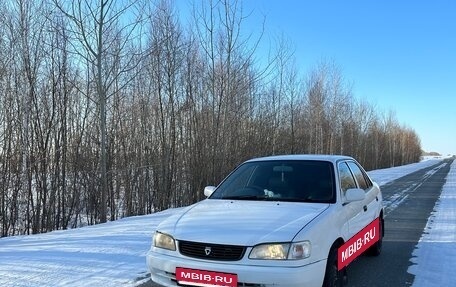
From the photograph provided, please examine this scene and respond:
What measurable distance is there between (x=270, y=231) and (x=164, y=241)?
99 cm

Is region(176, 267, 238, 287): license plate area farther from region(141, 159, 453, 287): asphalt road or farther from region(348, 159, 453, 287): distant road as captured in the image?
region(348, 159, 453, 287): distant road

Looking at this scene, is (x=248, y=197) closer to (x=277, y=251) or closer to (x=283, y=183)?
(x=283, y=183)

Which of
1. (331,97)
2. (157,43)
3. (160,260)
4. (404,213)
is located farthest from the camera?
(331,97)

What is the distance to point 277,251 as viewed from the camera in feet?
12.5

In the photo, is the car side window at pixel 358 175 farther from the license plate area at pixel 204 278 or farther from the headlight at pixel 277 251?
the license plate area at pixel 204 278

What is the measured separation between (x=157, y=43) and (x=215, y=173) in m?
4.84

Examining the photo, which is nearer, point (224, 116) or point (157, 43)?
point (157, 43)

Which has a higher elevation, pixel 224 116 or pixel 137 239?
pixel 224 116

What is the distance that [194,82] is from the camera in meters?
16.5

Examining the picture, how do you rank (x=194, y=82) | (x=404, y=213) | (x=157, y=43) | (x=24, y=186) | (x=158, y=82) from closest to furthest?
(x=24, y=186) → (x=404, y=213) → (x=157, y=43) → (x=158, y=82) → (x=194, y=82)

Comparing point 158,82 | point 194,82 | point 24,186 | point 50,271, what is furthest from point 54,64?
point 50,271

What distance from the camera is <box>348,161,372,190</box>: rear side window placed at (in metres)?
6.02

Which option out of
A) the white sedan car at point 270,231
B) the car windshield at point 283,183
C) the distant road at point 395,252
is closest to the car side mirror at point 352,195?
the white sedan car at point 270,231

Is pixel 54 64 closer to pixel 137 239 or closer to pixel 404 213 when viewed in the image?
pixel 137 239
